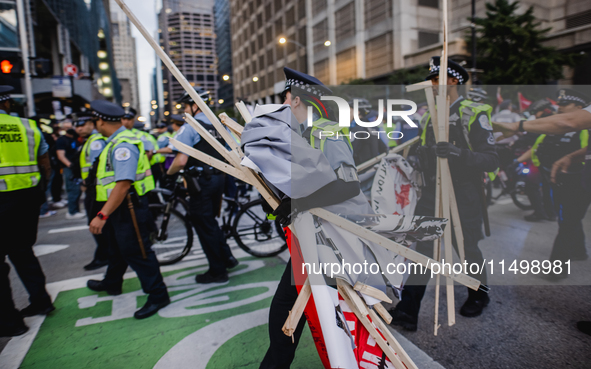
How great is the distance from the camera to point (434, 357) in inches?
101

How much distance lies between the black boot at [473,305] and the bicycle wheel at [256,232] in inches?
94.1

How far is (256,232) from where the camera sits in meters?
4.88

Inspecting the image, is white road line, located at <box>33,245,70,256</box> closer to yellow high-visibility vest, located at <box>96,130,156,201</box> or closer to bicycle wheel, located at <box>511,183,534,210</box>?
yellow high-visibility vest, located at <box>96,130,156,201</box>

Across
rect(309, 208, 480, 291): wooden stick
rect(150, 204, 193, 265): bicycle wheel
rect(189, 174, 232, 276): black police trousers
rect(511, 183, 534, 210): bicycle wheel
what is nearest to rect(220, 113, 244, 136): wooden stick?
rect(309, 208, 480, 291): wooden stick

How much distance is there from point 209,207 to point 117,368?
1.83 meters

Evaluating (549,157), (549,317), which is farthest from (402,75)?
(549,317)

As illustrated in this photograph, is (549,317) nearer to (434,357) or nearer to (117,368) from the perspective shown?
(434,357)

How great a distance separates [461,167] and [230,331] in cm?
238

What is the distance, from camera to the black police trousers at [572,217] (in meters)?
3.45

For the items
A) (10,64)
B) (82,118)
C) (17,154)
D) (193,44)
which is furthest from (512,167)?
(193,44)

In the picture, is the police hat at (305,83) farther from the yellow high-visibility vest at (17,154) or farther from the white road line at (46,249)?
the white road line at (46,249)

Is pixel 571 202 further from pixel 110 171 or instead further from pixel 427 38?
pixel 427 38

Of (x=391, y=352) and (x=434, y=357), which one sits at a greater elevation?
(x=391, y=352)

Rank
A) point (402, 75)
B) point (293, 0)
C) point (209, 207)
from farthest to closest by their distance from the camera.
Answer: point (293, 0) < point (402, 75) < point (209, 207)
